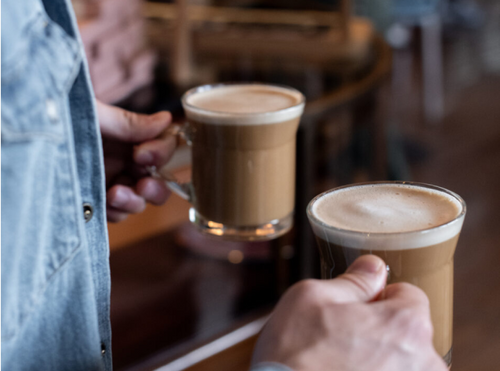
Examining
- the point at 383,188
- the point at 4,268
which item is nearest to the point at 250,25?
the point at 383,188

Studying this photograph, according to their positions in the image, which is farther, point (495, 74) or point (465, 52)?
point (465, 52)

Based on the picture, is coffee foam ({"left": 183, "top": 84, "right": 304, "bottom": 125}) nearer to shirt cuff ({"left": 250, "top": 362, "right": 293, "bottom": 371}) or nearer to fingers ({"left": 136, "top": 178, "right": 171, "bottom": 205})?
fingers ({"left": 136, "top": 178, "right": 171, "bottom": 205})

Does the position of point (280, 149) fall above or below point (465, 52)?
above

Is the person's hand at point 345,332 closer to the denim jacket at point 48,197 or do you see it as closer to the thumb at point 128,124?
the denim jacket at point 48,197

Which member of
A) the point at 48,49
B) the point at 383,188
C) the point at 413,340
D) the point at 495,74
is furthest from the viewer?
the point at 495,74

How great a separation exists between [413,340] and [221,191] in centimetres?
57

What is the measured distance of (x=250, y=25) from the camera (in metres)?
2.59

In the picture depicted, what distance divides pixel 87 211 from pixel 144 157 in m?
0.31

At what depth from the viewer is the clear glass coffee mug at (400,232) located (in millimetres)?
703

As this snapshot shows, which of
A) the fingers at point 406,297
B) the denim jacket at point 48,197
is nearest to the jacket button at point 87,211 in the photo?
the denim jacket at point 48,197

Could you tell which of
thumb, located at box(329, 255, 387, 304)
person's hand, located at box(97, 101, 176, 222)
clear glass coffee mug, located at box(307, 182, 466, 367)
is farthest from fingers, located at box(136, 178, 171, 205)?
thumb, located at box(329, 255, 387, 304)

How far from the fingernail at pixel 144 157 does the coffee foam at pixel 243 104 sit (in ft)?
0.33

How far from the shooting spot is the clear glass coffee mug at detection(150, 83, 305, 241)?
3.47ft

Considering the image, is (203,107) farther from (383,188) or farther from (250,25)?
(250,25)
